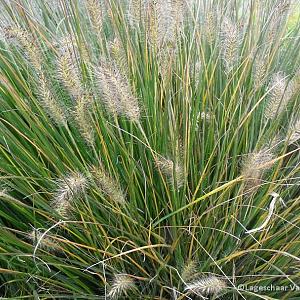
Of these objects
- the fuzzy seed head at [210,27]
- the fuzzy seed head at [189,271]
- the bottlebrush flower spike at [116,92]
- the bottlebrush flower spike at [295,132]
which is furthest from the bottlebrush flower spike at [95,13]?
the fuzzy seed head at [189,271]

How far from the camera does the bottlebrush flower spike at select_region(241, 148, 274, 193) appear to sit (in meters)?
1.53

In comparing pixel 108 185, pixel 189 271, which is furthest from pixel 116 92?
pixel 189 271

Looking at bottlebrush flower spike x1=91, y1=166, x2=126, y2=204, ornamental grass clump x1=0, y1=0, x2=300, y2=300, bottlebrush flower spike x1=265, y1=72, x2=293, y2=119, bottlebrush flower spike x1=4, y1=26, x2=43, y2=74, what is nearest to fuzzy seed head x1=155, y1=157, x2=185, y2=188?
ornamental grass clump x1=0, y1=0, x2=300, y2=300

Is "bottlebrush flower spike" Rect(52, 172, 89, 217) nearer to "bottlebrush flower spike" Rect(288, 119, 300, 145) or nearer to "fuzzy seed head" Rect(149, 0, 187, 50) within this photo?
"fuzzy seed head" Rect(149, 0, 187, 50)

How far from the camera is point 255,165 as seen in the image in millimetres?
1533

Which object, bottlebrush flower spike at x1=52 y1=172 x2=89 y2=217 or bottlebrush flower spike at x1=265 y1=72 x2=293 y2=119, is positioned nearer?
bottlebrush flower spike at x1=52 y1=172 x2=89 y2=217

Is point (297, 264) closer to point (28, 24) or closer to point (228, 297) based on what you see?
point (228, 297)

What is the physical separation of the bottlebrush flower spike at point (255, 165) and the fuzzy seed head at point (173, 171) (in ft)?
0.63

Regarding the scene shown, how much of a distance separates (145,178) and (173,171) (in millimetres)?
166

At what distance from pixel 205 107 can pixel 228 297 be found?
0.68 meters

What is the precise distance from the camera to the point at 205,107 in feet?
6.28

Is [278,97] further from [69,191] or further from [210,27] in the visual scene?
[69,191]

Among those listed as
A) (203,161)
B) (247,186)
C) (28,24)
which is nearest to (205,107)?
(203,161)

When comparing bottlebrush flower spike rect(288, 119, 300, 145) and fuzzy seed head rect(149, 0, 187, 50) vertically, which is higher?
fuzzy seed head rect(149, 0, 187, 50)
